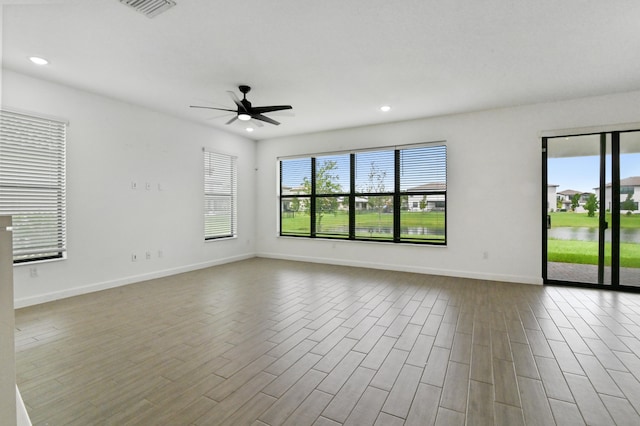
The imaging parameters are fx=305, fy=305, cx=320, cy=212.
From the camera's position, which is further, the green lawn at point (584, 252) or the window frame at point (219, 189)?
the window frame at point (219, 189)

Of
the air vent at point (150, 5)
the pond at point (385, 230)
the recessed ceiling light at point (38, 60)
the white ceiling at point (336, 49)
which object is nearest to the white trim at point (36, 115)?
the white ceiling at point (336, 49)

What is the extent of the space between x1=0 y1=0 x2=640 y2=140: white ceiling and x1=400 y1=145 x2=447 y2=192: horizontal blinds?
1.07m

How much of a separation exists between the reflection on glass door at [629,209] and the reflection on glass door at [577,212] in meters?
0.17

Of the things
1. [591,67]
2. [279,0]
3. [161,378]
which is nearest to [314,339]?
[161,378]

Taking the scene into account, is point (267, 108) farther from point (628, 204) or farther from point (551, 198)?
point (628, 204)

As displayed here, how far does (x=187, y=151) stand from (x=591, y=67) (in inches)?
248

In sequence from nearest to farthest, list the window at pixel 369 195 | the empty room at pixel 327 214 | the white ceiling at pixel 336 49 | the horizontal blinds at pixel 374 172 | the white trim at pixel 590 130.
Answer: the empty room at pixel 327 214 → the white ceiling at pixel 336 49 → the white trim at pixel 590 130 → the window at pixel 369 195 → the horizontal blinds at pixel 374 172

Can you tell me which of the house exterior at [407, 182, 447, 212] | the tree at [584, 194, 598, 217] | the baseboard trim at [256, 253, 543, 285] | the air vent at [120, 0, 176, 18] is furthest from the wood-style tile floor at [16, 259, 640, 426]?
the air vent at [120, 0, 176, 18]

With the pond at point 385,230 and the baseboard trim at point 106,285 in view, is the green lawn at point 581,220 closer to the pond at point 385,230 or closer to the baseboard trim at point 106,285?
the pond at point 385,230

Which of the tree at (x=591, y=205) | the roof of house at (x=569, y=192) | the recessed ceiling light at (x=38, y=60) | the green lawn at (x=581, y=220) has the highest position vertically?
the recessed ceiling light at (x=38, y=60)

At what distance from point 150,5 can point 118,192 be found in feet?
10.6

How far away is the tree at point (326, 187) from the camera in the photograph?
22.5ft

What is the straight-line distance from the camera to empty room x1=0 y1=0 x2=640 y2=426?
2.13 m

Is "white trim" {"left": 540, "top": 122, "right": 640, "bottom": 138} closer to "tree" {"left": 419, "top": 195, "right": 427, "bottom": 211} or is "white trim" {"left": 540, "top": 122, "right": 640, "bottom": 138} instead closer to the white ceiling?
the white ceiling
